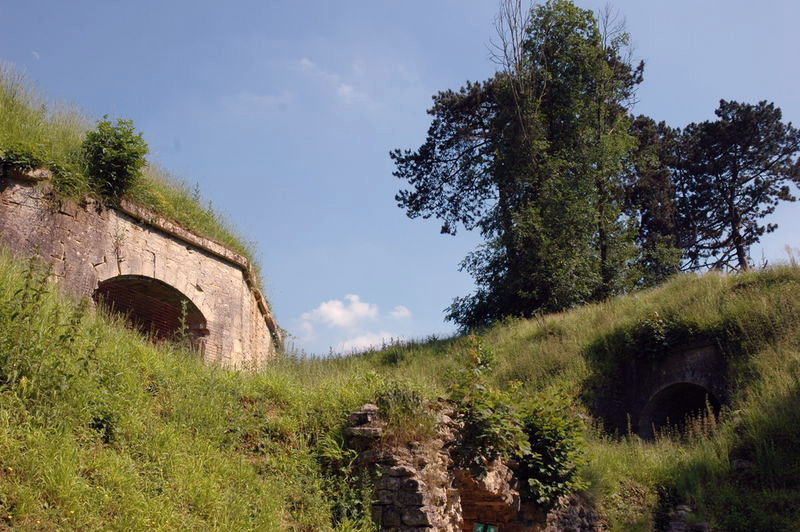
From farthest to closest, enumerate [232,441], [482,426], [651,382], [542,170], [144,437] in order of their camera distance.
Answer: [542,170]
[651,382]
[482,426]
[232,441]
[144,437]

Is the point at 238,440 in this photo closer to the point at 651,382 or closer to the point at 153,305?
the point at 153,305

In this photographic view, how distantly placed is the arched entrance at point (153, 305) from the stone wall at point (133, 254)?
124 millimetres

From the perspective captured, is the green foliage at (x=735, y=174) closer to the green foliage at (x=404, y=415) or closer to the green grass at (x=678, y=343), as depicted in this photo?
the green grass at (x=678, y=343)

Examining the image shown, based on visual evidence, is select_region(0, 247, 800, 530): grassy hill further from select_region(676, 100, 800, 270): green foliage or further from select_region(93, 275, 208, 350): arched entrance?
select_region(676, 100, 800, 270): green foliage

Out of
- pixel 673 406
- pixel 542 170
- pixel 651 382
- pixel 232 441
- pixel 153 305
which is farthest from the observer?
pixel 542 170

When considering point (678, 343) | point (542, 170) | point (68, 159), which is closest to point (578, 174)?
point (542, 170)

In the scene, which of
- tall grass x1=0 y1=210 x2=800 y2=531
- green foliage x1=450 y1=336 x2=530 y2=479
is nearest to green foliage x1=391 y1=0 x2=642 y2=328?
tall grass x1=0 y1=210 x2=800 y2=531

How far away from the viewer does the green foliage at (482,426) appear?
275 inches

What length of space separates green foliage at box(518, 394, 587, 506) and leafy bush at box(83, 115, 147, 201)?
6.73 metres

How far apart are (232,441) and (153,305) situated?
18.4ft

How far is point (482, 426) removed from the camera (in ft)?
23.2

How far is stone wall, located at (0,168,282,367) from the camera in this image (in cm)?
894

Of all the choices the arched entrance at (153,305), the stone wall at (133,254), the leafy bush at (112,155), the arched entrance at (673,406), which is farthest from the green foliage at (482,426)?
the arched entrance at (673,406)

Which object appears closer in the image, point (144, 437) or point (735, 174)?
point (144, 437)
